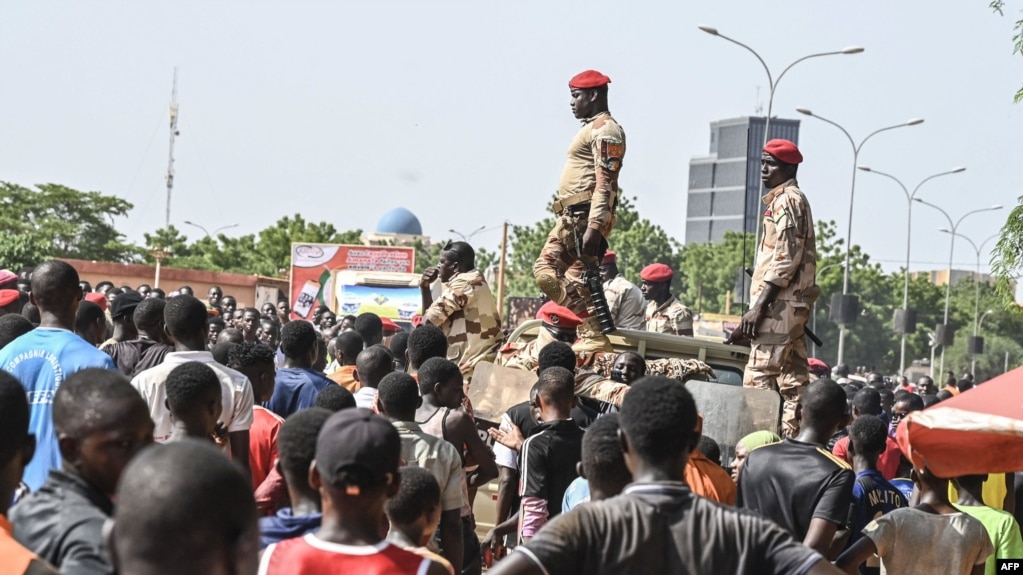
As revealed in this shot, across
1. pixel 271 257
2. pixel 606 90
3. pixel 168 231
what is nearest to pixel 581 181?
pixel 606 90

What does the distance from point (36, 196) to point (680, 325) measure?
54428 mm

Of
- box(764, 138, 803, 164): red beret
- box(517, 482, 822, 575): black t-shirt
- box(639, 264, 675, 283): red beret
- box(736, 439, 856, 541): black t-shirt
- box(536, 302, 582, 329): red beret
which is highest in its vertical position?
box(764, 138, 803, 164): red beret

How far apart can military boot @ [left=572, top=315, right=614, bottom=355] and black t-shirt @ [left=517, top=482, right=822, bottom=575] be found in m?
5.49

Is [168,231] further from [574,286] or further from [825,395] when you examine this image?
[825,395]

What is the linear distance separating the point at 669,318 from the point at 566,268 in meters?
3.02

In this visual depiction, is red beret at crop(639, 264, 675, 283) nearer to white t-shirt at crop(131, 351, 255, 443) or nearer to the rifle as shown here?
the rifle

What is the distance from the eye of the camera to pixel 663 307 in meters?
12.0

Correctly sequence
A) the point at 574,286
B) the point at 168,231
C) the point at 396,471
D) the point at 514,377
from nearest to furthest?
the point at 396,471, the point at 514,377, the point at 574,286, the point at 168,231

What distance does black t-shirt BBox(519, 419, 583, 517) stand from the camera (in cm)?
564

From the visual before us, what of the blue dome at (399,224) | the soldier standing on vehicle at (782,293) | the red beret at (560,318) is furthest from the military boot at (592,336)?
the blue dome at (399,224)

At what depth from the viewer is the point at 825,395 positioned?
5336mm

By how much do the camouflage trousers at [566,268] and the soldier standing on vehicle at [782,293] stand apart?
1204 mm

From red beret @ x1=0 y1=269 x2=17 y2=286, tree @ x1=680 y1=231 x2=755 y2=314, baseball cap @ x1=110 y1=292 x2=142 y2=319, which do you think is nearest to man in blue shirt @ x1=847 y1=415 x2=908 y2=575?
baseball cap @ x1=110 y1=292 x2=142 y2=319

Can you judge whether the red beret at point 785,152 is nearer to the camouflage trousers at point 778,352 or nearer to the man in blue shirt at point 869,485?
the camouflage trousers at point 778,352
